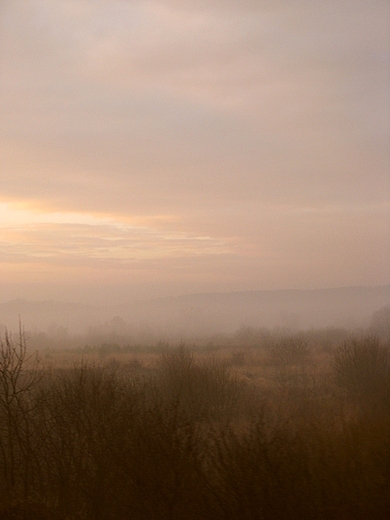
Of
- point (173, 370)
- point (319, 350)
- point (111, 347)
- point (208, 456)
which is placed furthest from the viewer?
point (111, 347)

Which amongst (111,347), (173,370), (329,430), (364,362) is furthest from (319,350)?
(329,430)

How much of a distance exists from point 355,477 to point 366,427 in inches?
47.3

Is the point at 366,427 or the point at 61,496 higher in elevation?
the point at 366,427

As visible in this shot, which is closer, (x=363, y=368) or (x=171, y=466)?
(x=171, y=466)

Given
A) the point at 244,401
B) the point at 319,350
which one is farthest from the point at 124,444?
the point at 319,350

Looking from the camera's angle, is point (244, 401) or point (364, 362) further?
point (364, 362)

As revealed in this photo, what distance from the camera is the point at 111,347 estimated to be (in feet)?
149

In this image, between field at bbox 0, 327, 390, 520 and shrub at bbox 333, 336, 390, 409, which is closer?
field at bbox 0, 327, 390, 520

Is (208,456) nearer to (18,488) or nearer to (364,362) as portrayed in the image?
(18,488)

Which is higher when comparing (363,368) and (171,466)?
(171,466)

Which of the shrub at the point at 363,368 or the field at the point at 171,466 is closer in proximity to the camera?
the field at the point at 171,466

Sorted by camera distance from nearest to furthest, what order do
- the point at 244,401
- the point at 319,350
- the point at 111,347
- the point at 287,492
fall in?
the point at 287,492
the point at 244,401
the point at 319,350
the point at 111,347

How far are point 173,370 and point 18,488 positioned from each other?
9392 mm

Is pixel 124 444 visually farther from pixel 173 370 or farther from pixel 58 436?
pixel 173 370
